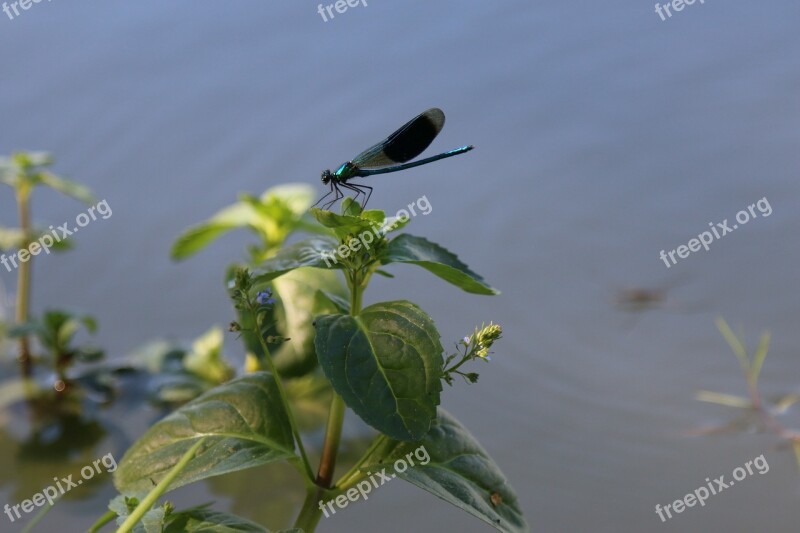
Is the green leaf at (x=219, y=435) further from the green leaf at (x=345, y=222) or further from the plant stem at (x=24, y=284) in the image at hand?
the plant stem at (x=24, y=284)

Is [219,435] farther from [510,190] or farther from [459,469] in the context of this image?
[510,190]

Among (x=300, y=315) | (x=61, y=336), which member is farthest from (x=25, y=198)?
(x=300, y=315)

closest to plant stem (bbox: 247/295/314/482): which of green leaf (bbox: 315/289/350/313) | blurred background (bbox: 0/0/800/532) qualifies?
green leaf (bbox: 315/289/350/313)

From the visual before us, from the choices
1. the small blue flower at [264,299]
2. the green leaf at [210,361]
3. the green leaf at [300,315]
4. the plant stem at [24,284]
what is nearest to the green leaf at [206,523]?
the small blue flower at [264,299]

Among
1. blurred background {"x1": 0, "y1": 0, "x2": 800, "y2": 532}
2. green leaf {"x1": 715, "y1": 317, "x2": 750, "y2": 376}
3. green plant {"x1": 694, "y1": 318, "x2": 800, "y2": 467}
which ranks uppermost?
blurred background {"x1": 0, "y1": 0, "x2": 800, "y2": 532}

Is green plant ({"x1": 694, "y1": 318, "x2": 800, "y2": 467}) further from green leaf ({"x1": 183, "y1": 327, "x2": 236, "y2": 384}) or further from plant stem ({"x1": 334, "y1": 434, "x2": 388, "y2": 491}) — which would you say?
green leaf ({"x1": 183, "y1": 327, "x2": 236, "y2": 384})
